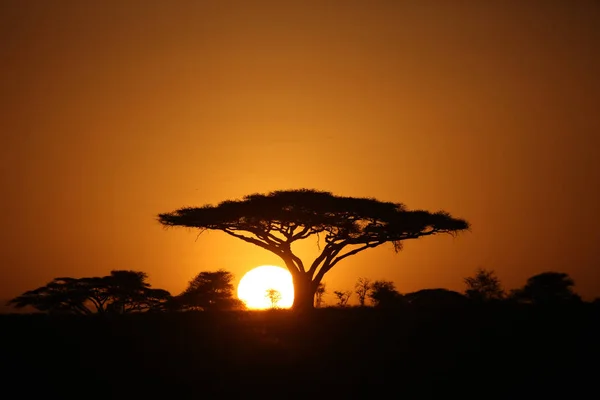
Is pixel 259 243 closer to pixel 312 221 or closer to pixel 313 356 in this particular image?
pixel 312 221

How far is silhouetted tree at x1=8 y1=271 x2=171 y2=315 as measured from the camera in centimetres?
6306

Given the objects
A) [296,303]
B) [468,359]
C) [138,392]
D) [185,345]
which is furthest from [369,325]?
[296,303]

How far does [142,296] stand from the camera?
2559 inches

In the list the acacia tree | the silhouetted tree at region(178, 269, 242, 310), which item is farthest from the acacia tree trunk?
the silhouetted tree at region(178, 269, 242, 310)

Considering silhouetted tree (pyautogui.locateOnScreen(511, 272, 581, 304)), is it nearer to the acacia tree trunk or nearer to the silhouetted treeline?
the silhouetted treeline

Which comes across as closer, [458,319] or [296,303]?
[458,319]

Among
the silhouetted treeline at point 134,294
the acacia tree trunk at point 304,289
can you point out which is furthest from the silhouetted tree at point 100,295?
the acacia tree trunk at point 304,289

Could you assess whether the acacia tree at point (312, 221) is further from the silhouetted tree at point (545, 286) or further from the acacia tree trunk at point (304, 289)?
the silhouetted tree at point (545, 286)

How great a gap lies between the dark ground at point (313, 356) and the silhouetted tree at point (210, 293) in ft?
122

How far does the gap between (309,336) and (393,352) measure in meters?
3.88

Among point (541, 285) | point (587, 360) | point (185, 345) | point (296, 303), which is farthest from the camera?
point (541, 285)

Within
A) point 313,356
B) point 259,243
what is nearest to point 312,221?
point 259,243

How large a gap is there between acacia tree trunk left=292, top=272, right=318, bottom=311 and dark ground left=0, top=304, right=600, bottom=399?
1304cm

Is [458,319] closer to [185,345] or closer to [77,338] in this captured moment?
[185,345]
